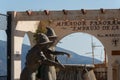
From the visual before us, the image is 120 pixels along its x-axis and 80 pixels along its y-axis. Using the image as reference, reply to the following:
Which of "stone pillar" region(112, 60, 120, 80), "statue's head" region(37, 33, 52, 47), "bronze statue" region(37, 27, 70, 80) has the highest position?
"statue's head" region(37, 33, 52, 47)

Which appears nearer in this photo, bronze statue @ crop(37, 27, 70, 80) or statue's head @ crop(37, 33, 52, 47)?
statue's head @ crop(37, 33, 52, 47)

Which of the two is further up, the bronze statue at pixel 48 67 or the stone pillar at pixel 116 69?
the bronze statue at pixel 48 67

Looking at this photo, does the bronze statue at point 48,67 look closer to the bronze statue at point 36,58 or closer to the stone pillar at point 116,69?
the bronze statue at point 36,58

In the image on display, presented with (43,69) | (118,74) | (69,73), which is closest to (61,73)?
(69,73)

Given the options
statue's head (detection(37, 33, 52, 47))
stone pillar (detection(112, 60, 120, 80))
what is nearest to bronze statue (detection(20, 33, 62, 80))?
statue's head (detection(37, 33, 52, 47))

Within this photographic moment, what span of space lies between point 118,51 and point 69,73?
10190mm

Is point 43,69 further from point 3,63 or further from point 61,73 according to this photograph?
point 3,63

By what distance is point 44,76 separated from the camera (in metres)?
11.8

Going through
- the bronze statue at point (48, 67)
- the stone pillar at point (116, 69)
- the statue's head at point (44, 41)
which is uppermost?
the statue's head at point (44, 41)

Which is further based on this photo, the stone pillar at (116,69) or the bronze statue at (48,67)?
the stone pillar at (116,69)

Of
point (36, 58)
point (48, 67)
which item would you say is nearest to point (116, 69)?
point (48, 67)

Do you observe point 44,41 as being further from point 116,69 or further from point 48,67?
point 116,69

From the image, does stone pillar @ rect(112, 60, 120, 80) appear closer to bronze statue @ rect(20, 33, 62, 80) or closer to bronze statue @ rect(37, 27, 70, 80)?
bronze statue @ rect(37, 27, 70, 80)

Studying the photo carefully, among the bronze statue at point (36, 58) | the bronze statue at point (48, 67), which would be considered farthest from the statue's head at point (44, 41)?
the bronze statue at point (48, 67)
